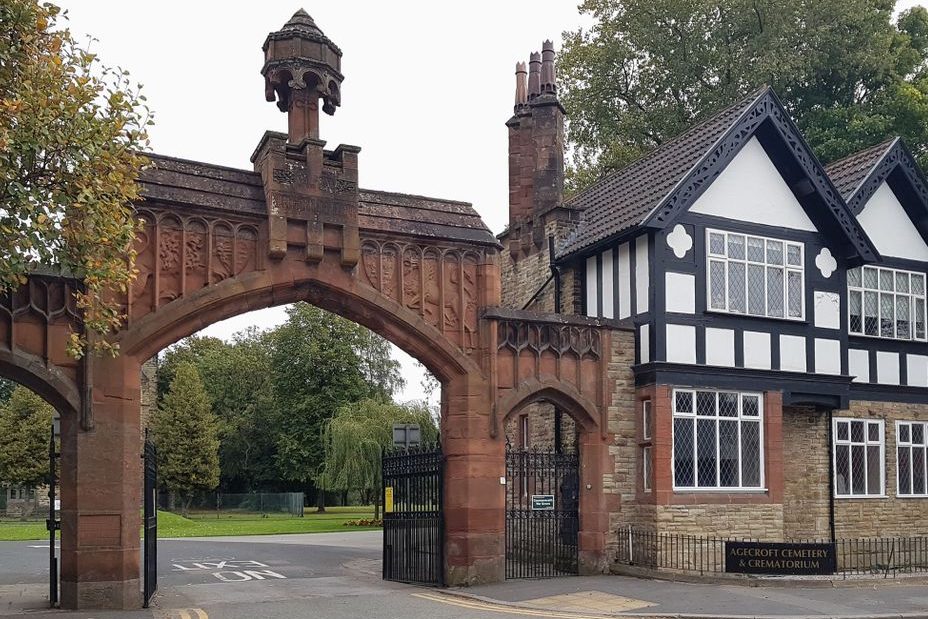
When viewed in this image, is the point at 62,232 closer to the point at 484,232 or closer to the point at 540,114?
the point at 484,232

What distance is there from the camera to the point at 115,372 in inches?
626

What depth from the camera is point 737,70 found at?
37531mm

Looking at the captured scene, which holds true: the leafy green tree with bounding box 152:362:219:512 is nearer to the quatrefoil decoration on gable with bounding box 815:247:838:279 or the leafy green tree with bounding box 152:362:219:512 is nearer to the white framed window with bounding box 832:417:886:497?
the white framed window with bounding box 832:417:886:497

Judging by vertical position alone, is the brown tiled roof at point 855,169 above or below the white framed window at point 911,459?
above

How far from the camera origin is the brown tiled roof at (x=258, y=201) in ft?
54.8

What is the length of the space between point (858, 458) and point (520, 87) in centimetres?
1299

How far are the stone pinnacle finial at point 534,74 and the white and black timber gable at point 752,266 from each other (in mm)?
→ 3953

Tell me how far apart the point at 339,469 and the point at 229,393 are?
2838 cm

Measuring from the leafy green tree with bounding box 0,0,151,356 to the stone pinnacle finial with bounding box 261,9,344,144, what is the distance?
5.61 meters

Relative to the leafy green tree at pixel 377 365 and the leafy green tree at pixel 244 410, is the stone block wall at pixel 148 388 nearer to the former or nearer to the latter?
the leafy green tree at pixel 244 410

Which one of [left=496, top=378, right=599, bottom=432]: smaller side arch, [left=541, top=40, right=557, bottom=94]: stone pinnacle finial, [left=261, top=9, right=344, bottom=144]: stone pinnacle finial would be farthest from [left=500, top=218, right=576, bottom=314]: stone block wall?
[left=261, top=9, right=344, bottom=144]: stone pinnacle finial

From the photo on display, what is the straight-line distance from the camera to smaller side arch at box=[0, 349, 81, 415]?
15.1 meters

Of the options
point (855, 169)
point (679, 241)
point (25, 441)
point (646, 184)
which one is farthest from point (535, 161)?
point (25, 441)

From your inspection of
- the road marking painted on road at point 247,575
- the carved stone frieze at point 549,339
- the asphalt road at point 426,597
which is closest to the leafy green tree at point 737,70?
the carved stone frieze at point 549,339
